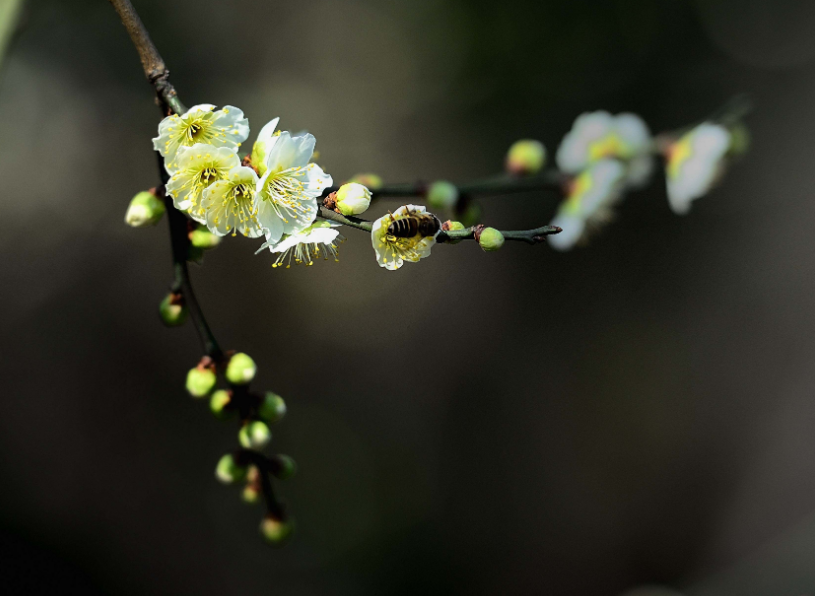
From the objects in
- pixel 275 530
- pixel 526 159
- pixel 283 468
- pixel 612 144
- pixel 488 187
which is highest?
pixel 612 144

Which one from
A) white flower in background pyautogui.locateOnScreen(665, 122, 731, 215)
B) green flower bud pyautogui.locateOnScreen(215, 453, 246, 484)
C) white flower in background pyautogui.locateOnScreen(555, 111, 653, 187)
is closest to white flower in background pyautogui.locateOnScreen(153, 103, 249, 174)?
green flower bud pyautogui.locateOnScreen(215, 453, 246, 484)

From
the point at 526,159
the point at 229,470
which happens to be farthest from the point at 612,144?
the point at 229,470

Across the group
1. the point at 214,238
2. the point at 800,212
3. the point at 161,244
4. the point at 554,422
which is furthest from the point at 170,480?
the point at 800,212

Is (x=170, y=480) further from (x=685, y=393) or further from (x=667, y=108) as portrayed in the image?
(x=667, y=108)

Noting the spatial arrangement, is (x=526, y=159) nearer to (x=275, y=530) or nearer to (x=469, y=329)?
(x=275, y=530)

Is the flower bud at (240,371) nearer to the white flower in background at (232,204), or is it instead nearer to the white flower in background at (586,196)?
the white flower in background at (232,204)


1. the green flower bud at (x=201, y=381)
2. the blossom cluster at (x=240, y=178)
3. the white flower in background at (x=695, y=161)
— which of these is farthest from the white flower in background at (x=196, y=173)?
the white flower in background at (x=695, y=161)

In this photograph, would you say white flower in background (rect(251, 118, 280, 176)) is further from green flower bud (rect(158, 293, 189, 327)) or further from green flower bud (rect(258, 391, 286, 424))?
green flower bud (rect(258, 391, 286, 424))

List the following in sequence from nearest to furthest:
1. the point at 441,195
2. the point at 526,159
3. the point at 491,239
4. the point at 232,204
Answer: the point at 491,239 → the point at 232,204 → the point at 441,195 → the point at 526,159
